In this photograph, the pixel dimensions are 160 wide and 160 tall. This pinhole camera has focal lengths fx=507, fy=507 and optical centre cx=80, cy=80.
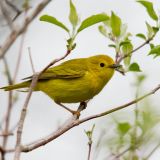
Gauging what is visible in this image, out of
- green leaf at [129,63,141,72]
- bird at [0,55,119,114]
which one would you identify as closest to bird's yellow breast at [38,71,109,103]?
bird at [0,55,119,114]

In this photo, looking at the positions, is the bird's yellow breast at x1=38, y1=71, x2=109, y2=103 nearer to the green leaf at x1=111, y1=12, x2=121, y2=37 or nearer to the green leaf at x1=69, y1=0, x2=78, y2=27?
the green leaf at x1=111, y1=12, x2=121, y2=37

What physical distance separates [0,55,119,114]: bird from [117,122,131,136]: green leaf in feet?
4.56

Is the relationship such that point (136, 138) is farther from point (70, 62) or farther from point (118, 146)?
point (70, 62)

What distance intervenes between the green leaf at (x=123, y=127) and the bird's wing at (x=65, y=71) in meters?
1.68

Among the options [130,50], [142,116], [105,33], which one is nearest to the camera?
[142,116]

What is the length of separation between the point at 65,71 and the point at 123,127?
1.85 m

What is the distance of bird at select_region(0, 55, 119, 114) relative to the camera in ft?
16.4

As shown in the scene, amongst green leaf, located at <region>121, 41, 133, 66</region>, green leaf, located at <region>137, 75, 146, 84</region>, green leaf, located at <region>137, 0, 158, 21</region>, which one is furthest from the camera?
green leaf, located at <region>121, 41, 133, 66</region>

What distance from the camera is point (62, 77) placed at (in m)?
5.18

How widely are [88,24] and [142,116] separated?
2.25 ft

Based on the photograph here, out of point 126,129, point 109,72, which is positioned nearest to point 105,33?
point 126,129

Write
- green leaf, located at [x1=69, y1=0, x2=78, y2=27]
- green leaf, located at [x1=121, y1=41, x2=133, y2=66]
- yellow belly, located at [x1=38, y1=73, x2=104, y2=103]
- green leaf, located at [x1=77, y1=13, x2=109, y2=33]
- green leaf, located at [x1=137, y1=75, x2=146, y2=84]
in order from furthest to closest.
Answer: yellow belly, located at [x1=38, y1=73, x2=104, y2=103] → green leaf, located at [x1=121, y1=41, x2=133, y2=66] → green leaf, located at [x1=137, y1=75, x2=146, y2=84] → green leaf, located at [x1=69, y1=0, x2=78, y2=27] → green leaf, located at [x1=77, y1=13, x2=109, y2=33]

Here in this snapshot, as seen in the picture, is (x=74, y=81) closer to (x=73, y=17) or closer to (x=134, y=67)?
(x=134, y=67)

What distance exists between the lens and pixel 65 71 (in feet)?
17.1
